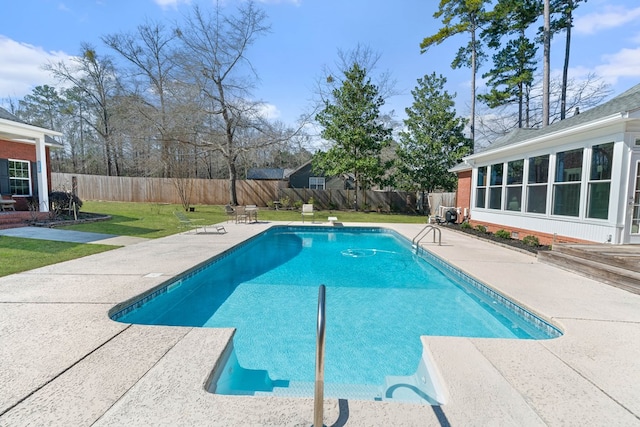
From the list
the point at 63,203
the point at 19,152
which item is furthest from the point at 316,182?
the point at 19,152

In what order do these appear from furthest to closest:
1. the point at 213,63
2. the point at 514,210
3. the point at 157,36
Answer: the point at 157,36, the point at 213,63, the point at 514,210

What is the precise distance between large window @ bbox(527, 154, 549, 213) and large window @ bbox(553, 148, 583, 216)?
0.42m

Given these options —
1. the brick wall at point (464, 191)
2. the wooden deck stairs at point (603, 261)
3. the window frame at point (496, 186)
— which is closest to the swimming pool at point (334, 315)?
the wooden deck stairs at point (603, 261)

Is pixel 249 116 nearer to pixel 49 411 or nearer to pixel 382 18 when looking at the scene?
pixel 382 18

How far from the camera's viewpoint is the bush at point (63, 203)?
37.2ft

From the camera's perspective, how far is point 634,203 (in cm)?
630

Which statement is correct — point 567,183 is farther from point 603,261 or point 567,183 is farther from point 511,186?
point 603,261

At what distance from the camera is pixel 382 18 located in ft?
60.0

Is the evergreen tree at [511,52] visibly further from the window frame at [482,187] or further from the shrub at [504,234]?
the shrub at [504,234]

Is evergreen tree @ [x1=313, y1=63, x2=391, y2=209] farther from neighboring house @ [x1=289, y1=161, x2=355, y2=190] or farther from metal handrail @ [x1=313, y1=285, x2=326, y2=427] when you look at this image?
metal handrail @ [x1=313, y1=285, x2=326, y2=427]

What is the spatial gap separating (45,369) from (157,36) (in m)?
28.3

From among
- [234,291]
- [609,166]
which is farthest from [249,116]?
[609,166]

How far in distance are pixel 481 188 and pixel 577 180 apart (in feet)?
15.9

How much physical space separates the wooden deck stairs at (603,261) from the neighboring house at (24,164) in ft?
51.3
